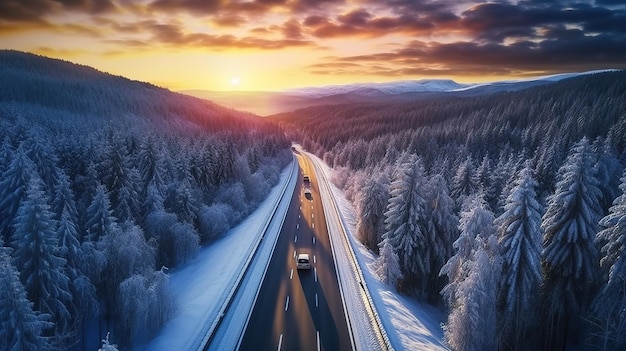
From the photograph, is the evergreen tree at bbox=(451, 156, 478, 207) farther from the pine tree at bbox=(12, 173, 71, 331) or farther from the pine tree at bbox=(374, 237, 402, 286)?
the pine tree at bbox=(12, 173, 71, 331)

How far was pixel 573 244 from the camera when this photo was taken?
2670cm

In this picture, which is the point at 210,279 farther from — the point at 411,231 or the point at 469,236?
the point at 469,236

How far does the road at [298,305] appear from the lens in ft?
83.5

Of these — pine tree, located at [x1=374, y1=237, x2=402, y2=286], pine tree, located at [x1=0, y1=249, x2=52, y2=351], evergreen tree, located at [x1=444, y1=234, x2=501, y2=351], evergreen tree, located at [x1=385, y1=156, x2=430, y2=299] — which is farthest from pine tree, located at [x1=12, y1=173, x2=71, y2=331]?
evergreen tree, located at [x1=385, y1=156, x2=430, y2=299]

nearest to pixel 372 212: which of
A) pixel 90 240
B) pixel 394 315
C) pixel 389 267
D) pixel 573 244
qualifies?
pixel 389 267

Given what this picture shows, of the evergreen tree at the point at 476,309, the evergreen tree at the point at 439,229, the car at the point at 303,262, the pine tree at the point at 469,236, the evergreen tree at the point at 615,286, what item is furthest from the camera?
the car at the point at 303,262

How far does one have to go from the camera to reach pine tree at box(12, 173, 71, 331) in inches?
858

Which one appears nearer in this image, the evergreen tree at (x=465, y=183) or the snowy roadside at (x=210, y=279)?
the snowy roadside at (x=210, y=279)

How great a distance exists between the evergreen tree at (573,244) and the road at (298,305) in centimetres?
1582

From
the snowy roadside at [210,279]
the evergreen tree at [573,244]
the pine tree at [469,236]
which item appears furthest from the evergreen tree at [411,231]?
the snowy roadside at [210,279]

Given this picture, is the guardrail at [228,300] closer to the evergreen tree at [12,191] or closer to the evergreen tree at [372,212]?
the evergreen tree at [372,212]

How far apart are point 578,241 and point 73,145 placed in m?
60.1

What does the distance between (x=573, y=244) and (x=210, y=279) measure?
2997cm

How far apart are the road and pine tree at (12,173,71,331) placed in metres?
11.8
